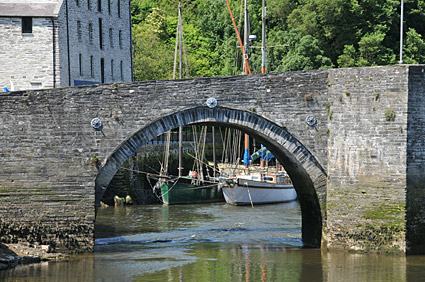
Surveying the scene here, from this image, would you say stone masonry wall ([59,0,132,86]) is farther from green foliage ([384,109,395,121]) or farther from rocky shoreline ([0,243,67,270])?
green foliage ([384,109,395,121])

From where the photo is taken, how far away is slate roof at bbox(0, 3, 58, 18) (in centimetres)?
2881

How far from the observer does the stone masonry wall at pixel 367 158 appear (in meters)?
17.8

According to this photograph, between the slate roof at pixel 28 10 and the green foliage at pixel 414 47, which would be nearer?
the slate roof at pixel 28 10

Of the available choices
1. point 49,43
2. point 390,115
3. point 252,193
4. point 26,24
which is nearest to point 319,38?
point 252,193

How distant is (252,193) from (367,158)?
1458 cm

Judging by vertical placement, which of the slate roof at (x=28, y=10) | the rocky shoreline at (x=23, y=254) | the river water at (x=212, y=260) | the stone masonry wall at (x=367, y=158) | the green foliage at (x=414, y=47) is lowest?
the river water at (x=212, y=260)

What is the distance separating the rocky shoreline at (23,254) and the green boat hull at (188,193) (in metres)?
14.6

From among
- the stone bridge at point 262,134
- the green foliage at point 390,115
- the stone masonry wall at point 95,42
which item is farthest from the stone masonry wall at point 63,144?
the stone masonry wall at point 95,42

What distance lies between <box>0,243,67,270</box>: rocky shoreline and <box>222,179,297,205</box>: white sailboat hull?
15234 millimetres

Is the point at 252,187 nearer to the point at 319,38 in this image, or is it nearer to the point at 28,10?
the point at 28,10

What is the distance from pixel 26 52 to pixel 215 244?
12842 mm

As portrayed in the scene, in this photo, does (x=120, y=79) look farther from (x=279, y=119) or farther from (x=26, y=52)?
(x=279, y=119)

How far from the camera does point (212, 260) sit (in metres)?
18.4

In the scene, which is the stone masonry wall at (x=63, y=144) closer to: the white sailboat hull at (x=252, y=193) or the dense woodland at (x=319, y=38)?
the white sailboat hull at (x=252, y=193)
